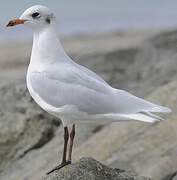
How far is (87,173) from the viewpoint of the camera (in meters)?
6.82

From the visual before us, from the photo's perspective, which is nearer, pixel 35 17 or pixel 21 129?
pixel 35 17

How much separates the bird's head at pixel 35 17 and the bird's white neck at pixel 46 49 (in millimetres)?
85

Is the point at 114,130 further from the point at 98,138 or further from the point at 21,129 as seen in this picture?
the point at 21,129

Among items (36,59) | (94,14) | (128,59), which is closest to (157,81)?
(128,59)

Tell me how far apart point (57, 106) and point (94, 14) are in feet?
113

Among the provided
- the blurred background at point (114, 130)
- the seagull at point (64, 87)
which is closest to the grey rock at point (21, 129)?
the blurred background at point (114, 130)

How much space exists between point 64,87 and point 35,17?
2.24 feet

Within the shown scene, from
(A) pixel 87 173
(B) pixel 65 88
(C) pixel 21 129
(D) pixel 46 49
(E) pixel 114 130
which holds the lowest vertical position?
(C) pixel 21 129

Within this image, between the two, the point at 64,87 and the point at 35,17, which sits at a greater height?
the point at 35,17

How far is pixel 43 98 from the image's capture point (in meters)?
6.88

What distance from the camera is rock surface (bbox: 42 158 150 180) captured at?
6.80 m

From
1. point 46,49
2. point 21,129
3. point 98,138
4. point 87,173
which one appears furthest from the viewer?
point 21,129

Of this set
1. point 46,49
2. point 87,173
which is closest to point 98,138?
point 87,173

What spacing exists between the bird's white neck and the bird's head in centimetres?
8
